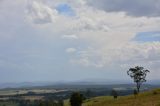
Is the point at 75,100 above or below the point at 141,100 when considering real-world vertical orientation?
above

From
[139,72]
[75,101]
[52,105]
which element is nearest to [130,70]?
[139,72]

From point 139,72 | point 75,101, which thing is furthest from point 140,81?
point 75,101

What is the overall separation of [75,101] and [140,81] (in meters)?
33.0

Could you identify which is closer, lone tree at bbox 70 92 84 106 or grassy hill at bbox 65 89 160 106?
grassy hill at bbox 65 89 160 106

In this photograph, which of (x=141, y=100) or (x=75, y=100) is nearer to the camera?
(x=141, y=100)

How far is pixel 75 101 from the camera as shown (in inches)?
4168

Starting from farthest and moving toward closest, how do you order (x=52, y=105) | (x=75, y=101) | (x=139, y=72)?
(x=52, y=105) → (x=139, y=72) → (x=75, y=101)

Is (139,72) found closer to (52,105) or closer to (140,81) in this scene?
(140,81)

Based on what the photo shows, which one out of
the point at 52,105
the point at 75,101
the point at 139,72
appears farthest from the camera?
the point at 52,105

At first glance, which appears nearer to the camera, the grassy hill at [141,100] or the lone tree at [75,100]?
the grassy hill at [141,100]

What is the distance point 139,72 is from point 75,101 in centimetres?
3118

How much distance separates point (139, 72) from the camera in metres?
126

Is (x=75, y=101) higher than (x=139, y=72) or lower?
lower

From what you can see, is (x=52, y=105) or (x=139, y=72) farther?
(x=52, y=105)
